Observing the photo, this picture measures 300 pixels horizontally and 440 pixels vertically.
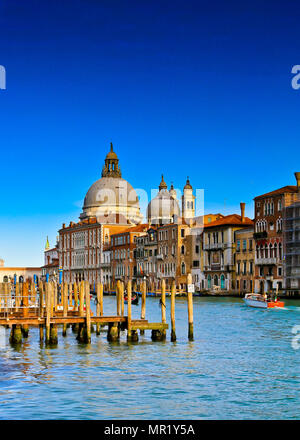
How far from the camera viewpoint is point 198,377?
1477 cm

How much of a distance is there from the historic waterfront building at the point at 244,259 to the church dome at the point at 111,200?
41.0m

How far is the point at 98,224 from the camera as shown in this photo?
95.5m

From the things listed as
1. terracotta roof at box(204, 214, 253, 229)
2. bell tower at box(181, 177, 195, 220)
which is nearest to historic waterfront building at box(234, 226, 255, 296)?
terracotta roof at box(204, 214, 253, 229)

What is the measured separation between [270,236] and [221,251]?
8980 millimetres

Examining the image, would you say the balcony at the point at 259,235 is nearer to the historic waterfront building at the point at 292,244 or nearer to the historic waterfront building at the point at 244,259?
the historic waterfront building at the point at 244,259

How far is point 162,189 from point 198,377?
87.6 m

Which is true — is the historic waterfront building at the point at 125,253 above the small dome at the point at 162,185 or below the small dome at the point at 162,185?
below

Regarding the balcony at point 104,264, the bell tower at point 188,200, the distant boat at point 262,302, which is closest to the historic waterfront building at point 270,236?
the distant boat at point 262,302

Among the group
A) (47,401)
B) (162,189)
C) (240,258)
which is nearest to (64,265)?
(162,189)

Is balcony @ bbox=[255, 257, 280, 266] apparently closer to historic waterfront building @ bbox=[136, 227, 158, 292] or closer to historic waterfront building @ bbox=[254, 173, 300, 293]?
historic waterfront building @ bbox=[254, 173, 300, 293]

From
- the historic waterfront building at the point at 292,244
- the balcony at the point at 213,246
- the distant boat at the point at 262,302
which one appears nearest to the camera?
the distant boat at the point at 262,302

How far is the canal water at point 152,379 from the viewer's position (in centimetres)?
1168

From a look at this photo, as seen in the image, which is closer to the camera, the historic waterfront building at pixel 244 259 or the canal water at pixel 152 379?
the canal water at pixel 152 379
